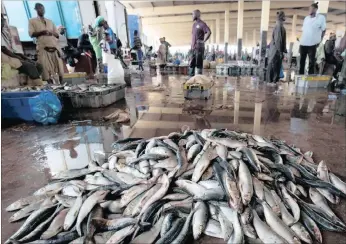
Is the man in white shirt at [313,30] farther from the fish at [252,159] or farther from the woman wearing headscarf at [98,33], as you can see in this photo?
the fish at [252,159]

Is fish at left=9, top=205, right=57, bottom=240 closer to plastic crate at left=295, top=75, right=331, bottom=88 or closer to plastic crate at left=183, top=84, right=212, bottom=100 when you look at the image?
plastic crate at left=183, top=84, right=212, bottom=100

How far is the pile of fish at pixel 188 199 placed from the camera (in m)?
1.68

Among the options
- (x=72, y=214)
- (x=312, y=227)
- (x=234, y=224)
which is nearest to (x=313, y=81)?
(x=312, y=227)

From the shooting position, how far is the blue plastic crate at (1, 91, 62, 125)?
4.49 metres

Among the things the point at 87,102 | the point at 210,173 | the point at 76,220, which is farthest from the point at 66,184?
the point at 87,102

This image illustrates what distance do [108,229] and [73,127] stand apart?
10.2 feet

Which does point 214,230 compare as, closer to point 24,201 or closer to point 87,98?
point 24,201

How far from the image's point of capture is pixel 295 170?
2393 millimetres

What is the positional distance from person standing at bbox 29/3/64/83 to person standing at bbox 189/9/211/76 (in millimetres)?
4830

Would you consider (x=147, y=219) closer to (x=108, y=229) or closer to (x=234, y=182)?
(x=108, y=229)

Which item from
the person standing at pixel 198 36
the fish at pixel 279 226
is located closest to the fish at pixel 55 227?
the fish at pixel 279 226

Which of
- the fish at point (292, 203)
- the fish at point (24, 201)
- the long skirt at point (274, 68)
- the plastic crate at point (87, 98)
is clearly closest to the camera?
the fish at point (292, 203)

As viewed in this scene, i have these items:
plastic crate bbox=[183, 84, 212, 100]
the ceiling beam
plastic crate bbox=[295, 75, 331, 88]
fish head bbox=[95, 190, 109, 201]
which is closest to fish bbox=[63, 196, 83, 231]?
fish head bbox=[95, 190, 109, 201]

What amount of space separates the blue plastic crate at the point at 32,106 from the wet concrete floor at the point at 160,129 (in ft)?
0.83
